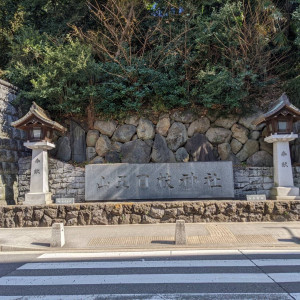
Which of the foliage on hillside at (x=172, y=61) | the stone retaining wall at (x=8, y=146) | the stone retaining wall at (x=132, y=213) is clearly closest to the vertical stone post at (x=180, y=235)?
the stone retaining wall at (x=132, y=213)

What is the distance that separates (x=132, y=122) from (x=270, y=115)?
6.31 meters

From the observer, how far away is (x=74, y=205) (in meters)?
10.7

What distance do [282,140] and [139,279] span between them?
8951mm

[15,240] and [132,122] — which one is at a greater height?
[132,122]

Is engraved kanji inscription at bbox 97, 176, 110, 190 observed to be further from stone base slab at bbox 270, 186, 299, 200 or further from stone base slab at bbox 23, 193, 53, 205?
stone base slab at bbox 270, 186, 299, 200

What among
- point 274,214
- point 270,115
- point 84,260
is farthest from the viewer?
point 270,115

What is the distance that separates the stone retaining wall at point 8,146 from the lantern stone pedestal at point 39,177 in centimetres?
188

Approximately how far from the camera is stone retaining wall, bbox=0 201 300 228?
10.7 metres

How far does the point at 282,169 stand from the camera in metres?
11.9

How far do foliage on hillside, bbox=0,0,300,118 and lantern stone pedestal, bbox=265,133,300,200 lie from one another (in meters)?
2.66

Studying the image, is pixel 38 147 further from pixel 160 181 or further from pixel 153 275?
pixel 153 275

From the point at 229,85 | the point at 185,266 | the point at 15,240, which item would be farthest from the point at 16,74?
the point at 185,266

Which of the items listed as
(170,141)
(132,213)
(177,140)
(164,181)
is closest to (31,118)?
(132,213)

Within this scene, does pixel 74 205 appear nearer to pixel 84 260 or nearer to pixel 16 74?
pixel 84 260
